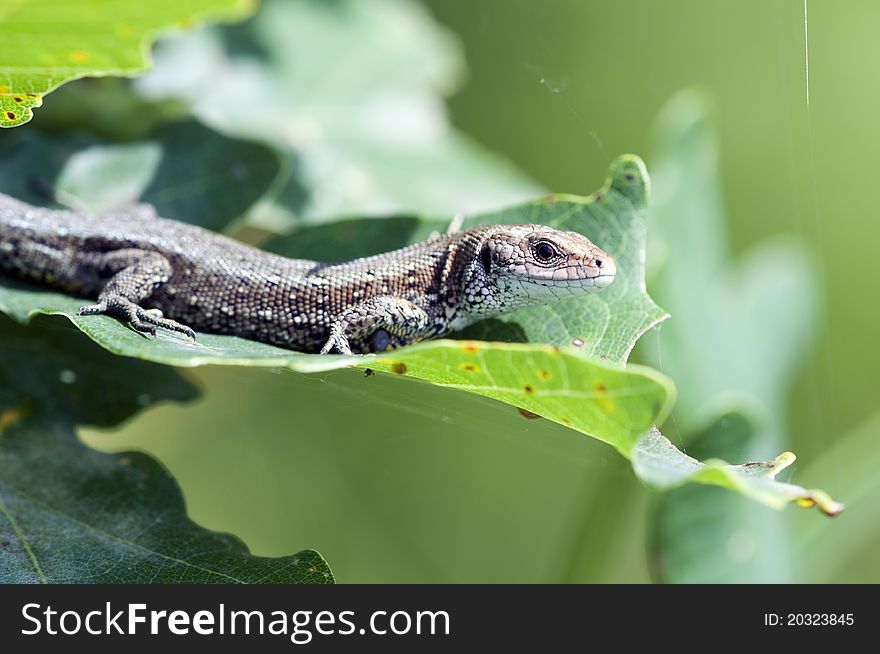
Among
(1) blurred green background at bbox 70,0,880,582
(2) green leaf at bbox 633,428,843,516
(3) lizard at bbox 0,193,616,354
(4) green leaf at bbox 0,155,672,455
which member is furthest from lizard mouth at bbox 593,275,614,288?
(2) green leaf at bbox 633,428,843,516

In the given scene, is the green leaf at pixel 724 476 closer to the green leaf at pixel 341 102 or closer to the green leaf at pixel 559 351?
the green leaf at pixel 559 351

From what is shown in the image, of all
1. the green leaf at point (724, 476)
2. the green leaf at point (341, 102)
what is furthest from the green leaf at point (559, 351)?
the green leaf at point (341, 102)

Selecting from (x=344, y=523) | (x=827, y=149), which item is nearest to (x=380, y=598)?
(x=344, y=523)

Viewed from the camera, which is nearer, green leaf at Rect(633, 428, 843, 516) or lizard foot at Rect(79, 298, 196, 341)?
green leaf at Rect(633, 428, 843, 516)

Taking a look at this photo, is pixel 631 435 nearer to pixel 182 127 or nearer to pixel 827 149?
pixel 182 127

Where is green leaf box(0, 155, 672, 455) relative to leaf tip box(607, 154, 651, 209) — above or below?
below

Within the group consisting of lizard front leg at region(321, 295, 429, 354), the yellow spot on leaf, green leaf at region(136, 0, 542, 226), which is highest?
green leaf at region(136, 0, 542, 226)

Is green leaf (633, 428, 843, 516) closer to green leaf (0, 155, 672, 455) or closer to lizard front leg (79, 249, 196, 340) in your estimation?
green leaf (0, 155, 672, 455)

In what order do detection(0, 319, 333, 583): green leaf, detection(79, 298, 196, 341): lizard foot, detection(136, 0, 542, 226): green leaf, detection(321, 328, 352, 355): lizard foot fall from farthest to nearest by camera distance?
detection(136, 0, 542, 226): green leaf < detection(321, 328, 352, 355): lizard foot < detection(79, 298, 196, 341): lizard foot < detection(0, 319, 333, 583): green leaf
